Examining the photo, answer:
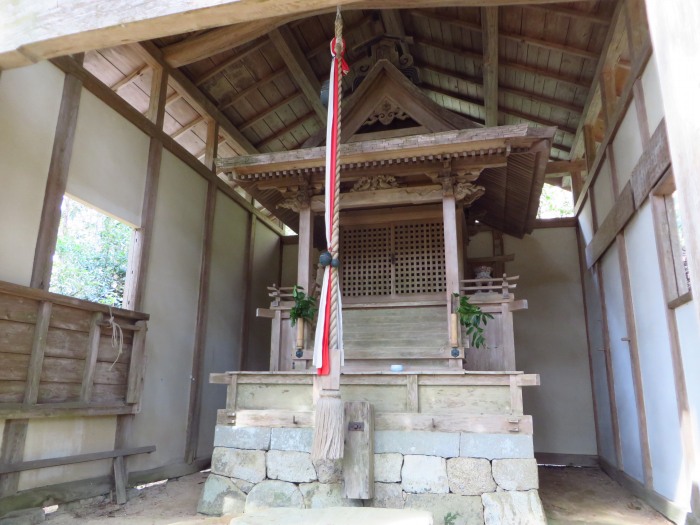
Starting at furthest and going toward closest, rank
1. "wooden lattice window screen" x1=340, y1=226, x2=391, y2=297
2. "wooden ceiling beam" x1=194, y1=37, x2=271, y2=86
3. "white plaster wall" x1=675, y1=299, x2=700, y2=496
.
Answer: "wooden ceiling beam" x1=194, y1=37, x2=271, y2=86, "wooden lattice window screen" x1=340, y1=226, x2=391, y2=297, "white plaster wall" x1=675, y1=299, x2=700, y2=496

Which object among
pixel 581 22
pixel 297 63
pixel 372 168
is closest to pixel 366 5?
pixel 372 168

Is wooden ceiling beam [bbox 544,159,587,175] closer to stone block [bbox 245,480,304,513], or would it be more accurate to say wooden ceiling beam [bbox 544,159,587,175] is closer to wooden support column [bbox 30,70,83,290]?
stone block [bbox 245,480,304,513]

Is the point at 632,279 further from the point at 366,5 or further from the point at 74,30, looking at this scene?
the point at 74,30

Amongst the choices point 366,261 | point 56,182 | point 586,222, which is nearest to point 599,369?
point 586,222

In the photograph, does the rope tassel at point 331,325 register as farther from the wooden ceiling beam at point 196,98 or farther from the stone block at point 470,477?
the wooden ceiling beam at point 196,98

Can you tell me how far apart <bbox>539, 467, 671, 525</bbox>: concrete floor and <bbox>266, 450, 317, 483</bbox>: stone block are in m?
2.09

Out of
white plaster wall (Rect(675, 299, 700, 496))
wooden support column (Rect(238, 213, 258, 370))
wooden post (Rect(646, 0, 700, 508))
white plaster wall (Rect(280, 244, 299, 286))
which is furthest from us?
white plaster wall (Rect(280, 244, 299, 286))

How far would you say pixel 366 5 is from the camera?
3.07 meters

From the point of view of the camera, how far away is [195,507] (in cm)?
443

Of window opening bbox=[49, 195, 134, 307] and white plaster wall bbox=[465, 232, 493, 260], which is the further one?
white plaster wall bbox=[465, 232, 493, 260]

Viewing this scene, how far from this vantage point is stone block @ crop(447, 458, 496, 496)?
11.9 feet

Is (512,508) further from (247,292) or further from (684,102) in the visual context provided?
(247,292)

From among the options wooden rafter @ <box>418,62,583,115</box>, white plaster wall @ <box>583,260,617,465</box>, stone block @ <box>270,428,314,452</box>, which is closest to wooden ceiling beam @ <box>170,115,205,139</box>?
wooden rafter @ <box>418,62,583,115</box>

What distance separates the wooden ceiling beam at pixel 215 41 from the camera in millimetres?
5816
